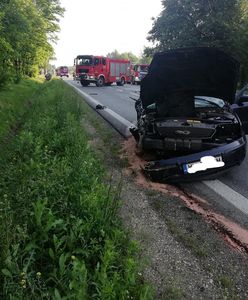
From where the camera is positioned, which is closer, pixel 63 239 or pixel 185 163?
pixel 63 239

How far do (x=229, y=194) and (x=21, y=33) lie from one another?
11.4 metres

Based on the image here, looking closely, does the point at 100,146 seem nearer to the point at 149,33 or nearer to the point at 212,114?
the point at 212,114

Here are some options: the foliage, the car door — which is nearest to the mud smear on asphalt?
the car door

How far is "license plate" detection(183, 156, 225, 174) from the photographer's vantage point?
5.12 meters

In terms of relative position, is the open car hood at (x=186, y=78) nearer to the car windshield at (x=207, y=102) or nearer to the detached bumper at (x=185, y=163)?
the car windshield at (x=207, y=102)

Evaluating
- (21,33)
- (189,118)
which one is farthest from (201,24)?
(189,118)

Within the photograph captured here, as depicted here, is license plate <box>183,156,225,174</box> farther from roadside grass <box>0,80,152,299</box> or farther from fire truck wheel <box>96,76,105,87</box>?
fire truck wheel <box>96,76,105,87</box>

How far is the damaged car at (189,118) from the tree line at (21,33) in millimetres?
6328

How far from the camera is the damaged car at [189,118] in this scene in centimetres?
520

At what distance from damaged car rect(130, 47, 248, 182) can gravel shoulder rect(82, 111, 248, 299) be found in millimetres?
752

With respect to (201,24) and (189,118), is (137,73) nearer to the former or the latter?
(201,24)

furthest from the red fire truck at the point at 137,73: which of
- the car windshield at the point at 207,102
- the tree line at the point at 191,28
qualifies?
the car windshield at the point at 207,102

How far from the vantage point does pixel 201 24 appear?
34.0m

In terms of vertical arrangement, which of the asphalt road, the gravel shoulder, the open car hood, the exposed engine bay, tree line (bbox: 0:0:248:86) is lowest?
the asphalt road
